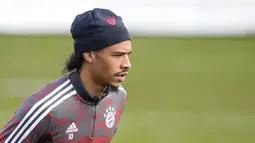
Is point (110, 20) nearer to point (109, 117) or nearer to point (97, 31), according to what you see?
point (97, 31)

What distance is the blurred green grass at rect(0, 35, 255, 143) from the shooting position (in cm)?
438

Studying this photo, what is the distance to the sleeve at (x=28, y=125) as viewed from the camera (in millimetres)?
2311

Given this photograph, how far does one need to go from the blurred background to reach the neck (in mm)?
1887

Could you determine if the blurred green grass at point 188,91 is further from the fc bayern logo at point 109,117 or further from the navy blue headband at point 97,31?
the navy blue headband at point 97,31

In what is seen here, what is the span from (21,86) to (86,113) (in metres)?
2.07

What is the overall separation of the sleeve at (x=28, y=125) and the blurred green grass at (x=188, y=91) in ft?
6.80

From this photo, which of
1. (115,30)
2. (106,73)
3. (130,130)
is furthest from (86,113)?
(130,130)

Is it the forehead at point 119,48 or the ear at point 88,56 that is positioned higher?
the forehead at point 119,48

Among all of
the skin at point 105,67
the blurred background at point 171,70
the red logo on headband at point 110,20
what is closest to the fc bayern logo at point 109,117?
the skin at point 105,67

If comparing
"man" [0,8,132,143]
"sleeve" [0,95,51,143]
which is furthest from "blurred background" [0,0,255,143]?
"sleeve" [0,95,51,143]

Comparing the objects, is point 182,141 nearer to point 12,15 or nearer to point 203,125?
point 203,125

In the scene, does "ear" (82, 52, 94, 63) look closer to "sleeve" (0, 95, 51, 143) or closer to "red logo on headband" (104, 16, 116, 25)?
"red logo on headband" (104, 16, 116, 25)

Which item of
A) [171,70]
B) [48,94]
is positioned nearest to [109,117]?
[48,94]

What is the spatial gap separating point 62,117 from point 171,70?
2.08m
